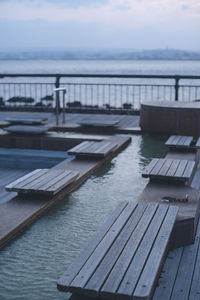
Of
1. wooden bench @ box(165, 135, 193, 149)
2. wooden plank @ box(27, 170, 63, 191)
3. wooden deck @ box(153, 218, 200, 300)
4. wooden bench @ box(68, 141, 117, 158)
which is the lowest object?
wooden deck @ box(153, 218, 200, 300)

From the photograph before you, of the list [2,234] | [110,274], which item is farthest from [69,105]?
[110,274]

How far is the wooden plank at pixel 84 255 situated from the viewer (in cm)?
260

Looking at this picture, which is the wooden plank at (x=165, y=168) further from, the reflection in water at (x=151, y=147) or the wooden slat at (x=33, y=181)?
the wooden slat at (x=33, y=181)

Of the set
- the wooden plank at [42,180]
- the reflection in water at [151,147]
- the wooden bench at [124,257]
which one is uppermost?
the wooden bench at [124,257]

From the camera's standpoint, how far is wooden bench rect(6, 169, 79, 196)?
15.5 ft

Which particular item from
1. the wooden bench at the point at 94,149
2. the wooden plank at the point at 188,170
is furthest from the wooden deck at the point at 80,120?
the wooden plank at the point at 188,170

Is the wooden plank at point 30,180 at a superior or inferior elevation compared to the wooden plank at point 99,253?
inferior

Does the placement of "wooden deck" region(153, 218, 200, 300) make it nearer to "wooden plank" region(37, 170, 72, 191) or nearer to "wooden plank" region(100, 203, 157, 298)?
"wooden plank" region(100, 203, 157, 298)

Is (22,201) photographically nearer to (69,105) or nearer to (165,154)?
(165,154)

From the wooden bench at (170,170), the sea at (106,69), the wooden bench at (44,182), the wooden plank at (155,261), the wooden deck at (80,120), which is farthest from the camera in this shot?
the sea at (106,69)

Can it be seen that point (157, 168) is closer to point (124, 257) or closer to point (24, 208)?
point (24, 208)

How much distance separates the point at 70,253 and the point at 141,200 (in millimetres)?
1129

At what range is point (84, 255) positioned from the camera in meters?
2.95

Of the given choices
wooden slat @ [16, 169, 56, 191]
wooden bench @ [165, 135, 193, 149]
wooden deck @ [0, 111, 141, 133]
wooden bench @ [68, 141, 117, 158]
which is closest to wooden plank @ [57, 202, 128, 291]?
wooden slat @ [16, 169, 56, 191]
